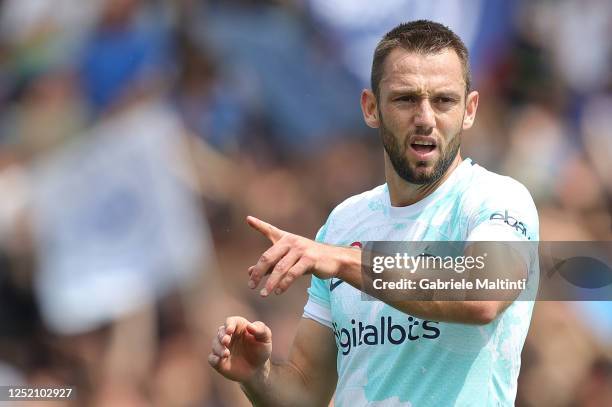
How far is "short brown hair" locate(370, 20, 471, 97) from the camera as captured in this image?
461 centimetres

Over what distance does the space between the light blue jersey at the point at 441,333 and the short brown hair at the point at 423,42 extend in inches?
18.9

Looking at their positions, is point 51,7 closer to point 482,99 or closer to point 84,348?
point 84,348

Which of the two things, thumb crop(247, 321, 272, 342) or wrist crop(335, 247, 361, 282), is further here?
thumb crop(247, 321, 272, 342)

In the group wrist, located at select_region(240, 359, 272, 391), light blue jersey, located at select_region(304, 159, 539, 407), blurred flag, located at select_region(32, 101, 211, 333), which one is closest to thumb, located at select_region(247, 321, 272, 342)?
wrist, located at select_region(240, 359, 272, 391)

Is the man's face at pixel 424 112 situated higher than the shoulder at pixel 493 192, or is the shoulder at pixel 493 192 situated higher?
the man's face at pixel 424 112

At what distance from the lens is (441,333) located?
4.25 m

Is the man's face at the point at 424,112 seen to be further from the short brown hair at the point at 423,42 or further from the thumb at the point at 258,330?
the thumb at the point at 258,330

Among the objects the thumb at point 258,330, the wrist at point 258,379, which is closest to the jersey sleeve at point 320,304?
the wrist at point 258,379

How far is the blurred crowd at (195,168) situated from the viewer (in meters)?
7.98

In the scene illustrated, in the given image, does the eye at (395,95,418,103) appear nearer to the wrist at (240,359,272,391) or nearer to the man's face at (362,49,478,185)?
the man's face at (362,49,478,185)

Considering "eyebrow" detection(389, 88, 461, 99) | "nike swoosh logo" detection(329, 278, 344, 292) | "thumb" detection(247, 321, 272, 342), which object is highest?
"eyebrow" detection(389, 88, 461, 99)

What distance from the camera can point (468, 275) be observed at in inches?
152

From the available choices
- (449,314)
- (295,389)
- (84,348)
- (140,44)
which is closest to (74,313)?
(84,348)

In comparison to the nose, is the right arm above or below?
below
